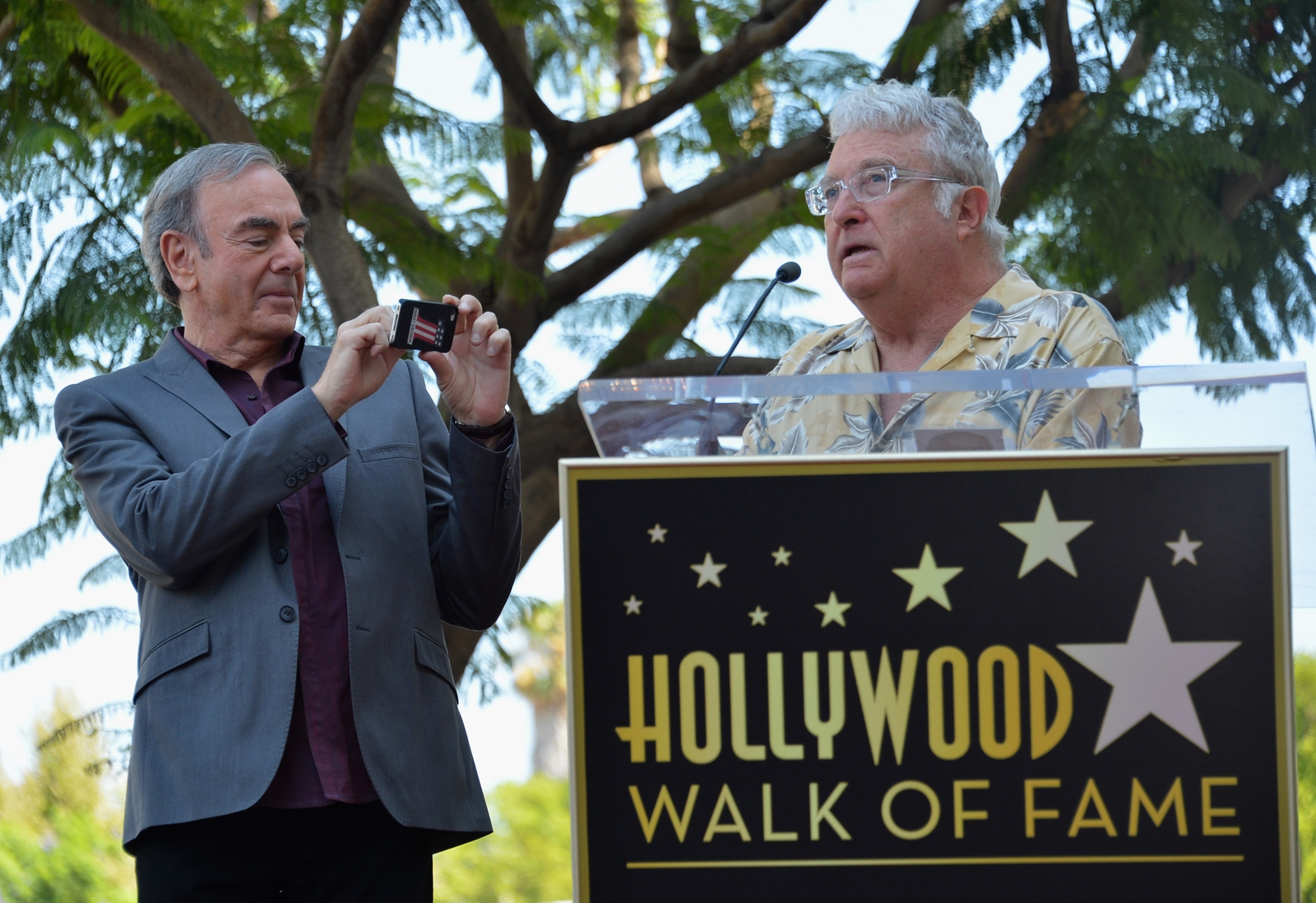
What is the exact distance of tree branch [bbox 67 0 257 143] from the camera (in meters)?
3.62

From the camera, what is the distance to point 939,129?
214 cm

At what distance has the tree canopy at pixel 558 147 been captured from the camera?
13.1 feet

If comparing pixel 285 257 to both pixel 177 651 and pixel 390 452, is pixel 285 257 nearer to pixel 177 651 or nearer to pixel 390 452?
pixel 390 452

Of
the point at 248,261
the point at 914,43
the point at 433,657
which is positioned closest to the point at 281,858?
the point at 433,657

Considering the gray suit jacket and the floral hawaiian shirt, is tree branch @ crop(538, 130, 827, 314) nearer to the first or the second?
the floral hawaiian shirt

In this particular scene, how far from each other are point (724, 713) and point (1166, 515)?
462 millimetres

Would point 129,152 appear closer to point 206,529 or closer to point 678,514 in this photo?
point 206,529

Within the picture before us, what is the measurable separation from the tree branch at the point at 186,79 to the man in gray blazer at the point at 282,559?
161 centimetres

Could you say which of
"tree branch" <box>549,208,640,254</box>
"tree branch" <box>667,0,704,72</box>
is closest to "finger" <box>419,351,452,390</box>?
"tree branch" <box>667,0,704,72</box>

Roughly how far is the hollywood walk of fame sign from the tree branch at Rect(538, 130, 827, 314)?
3.34m

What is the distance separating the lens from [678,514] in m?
1.35

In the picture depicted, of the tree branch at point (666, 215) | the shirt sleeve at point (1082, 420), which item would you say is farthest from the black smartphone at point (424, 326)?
the tree branch at point (666, 215)

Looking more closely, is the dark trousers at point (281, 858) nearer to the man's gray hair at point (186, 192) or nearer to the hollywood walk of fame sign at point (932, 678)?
the hollywood walk of fame sign at point (932, 678)

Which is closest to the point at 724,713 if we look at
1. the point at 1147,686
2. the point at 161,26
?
the point at 1147,686
